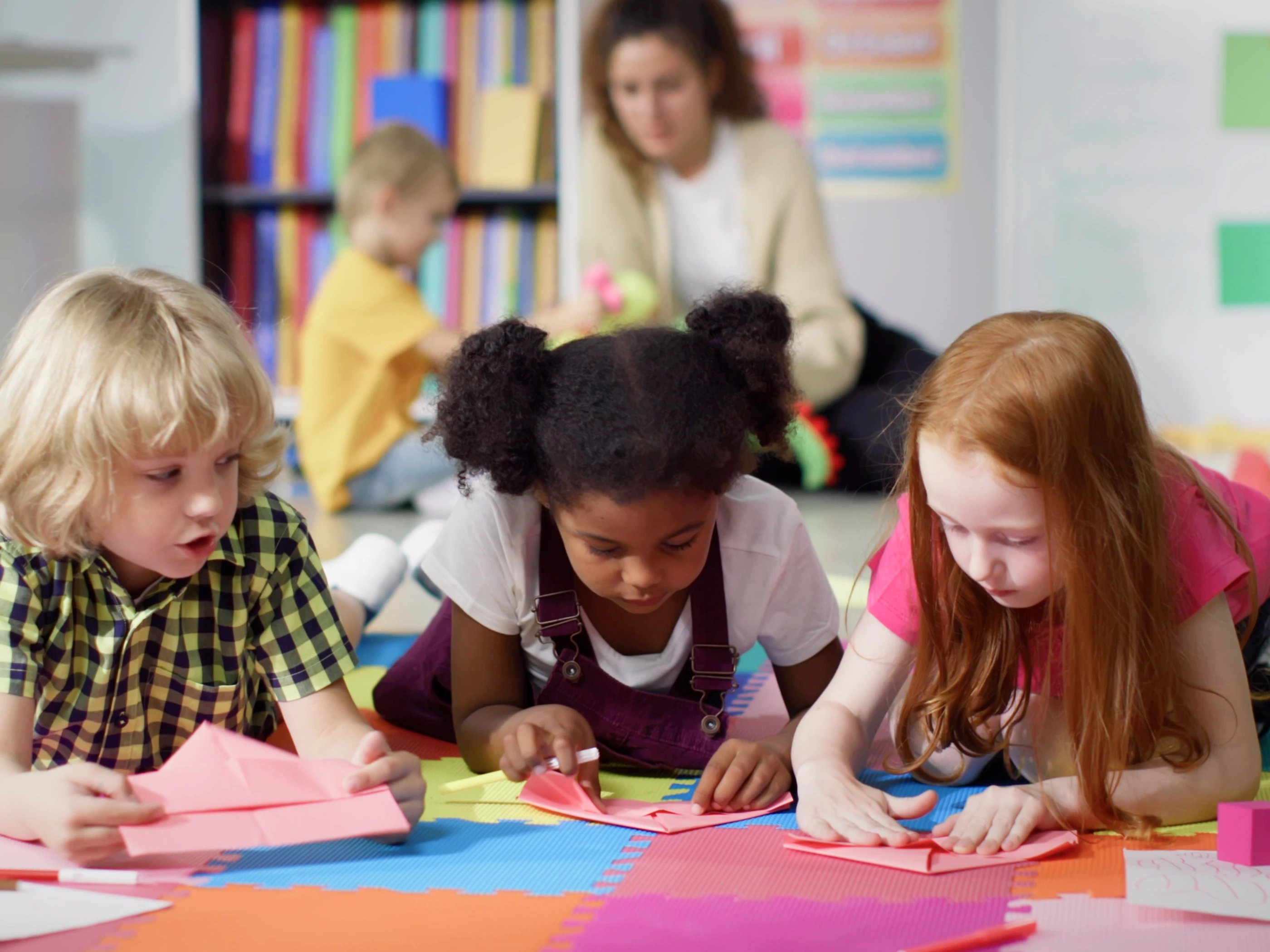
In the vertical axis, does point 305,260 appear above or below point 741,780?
above

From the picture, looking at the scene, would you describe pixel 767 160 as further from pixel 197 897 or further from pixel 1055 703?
pixel 197 897

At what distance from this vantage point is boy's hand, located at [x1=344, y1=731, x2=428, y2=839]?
3.10ft

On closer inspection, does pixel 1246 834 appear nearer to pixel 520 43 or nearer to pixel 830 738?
pixel 830 738

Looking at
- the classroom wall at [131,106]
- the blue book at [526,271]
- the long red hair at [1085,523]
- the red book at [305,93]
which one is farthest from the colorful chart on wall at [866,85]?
the long red hair at [1085,523]

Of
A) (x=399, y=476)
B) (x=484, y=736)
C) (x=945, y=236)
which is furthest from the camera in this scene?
(x=945, y=236)

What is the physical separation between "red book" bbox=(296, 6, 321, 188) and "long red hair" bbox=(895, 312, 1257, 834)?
8.74 feet

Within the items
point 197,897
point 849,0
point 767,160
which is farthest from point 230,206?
point 197,897

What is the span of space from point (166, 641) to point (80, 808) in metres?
0.21

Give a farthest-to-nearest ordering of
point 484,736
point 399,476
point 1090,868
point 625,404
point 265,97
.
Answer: point 265,97, point 399,476, point 484,736, point 625,404, point 1090,868

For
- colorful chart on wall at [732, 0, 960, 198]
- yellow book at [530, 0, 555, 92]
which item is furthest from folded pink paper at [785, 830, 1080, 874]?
colorful chart on wall at [732, 0, 960, 198]

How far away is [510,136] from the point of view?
3.34m

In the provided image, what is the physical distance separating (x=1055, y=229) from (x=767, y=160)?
779 mm

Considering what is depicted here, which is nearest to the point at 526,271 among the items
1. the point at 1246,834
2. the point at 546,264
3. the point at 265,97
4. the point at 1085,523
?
the point at 546,264

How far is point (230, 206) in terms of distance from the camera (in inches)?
136
